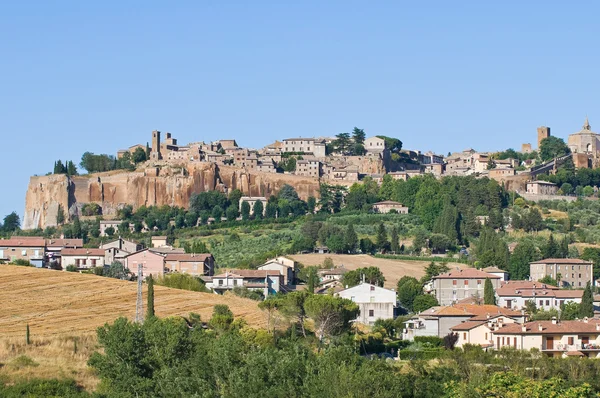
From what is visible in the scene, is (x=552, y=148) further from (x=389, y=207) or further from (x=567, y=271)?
(x=567, y=271)

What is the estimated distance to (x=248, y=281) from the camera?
7038 cm

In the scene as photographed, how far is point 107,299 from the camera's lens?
55562 millimetres

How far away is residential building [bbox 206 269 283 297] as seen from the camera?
69.2m

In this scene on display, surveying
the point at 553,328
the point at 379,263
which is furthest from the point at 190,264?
the point at 553,328

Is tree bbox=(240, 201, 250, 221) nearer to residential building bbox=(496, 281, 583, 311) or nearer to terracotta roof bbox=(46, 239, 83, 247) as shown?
terracotta roof bbox=(46, 239, 83, 247)

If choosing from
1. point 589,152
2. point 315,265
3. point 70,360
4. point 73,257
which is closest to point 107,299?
point 70,360

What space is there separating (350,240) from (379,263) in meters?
5.44

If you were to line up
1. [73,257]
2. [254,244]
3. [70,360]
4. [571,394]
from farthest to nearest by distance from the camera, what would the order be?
[254,244] < [73,257] < [70,360] < [571,394]

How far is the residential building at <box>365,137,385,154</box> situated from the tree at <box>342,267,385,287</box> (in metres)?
55.2

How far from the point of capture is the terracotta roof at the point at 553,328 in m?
48.8

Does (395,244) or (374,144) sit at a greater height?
(374,144)

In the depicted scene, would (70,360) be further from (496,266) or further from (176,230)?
(176,230)

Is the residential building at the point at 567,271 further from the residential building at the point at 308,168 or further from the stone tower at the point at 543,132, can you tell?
the stone tower at the point at 543,132

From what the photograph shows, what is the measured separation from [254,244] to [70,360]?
45.9 meters
